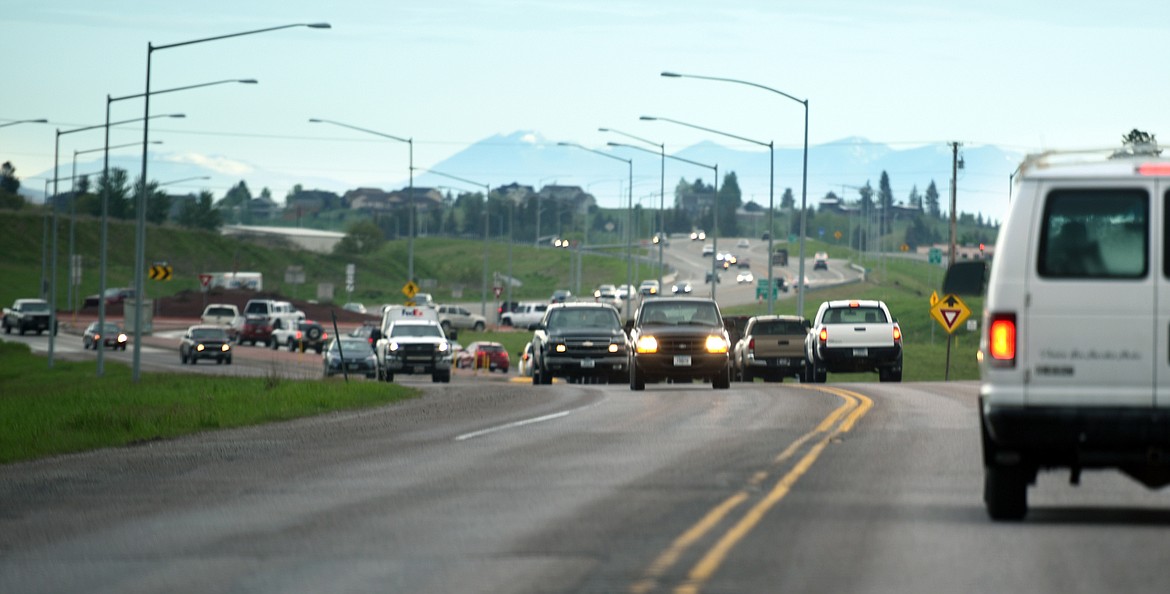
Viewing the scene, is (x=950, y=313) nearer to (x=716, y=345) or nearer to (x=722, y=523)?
(x=716, y=345)

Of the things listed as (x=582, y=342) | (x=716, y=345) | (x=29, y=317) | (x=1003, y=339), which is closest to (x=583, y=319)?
(x=582, y=342)

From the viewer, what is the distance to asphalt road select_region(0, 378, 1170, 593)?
1030 cm

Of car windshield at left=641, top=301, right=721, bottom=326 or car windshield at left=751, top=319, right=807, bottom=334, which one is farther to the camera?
car windshield at left=751, top=319, right=807, bottom=334

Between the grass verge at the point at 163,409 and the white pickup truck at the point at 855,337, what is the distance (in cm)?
1059

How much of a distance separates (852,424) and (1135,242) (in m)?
11.2

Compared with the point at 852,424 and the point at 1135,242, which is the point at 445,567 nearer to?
the point at 1135,242

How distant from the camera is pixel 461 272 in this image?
18338 centimetres

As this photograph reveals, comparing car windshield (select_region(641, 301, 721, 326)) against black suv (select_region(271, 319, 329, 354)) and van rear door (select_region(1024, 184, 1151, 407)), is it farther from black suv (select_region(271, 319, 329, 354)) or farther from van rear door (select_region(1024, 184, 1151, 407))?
black suv (select_region(271, 319, 329, 354))

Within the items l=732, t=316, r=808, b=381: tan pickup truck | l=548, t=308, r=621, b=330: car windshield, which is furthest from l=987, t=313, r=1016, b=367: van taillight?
l=732, t=316, r=808, b=381: tan pickup truck

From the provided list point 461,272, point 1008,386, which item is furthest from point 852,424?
point 461,272

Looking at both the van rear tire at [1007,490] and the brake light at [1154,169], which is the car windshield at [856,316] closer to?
the van rear tire at [1007,490]

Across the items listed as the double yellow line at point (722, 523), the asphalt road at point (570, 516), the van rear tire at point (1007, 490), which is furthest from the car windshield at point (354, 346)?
the van rear tire at point (1007, 490)

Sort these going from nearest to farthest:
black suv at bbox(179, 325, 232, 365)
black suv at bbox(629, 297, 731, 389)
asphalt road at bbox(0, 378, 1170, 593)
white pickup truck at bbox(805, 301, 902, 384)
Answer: asphalt road at bbox(0, 378, 1170, 593) < black suv at bbox(629, 297, 731, 389) < white pickup truck at bbox(805, 301, 902, 384) < black suv at bbox(179, 325, 232, 365)

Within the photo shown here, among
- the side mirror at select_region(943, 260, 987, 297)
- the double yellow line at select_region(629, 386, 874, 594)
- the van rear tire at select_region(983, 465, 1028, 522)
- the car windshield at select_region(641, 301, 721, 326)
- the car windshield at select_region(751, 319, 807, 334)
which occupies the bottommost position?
the double yellow line at select_region(629, 386, 874, 594)
